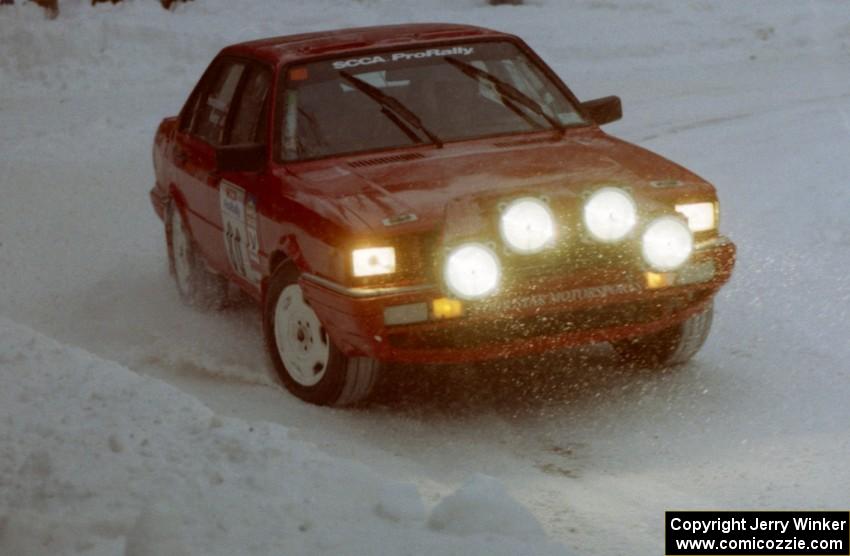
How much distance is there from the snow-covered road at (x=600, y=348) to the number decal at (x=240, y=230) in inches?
18.6

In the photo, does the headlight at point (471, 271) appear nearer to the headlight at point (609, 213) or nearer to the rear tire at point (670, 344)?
the headlight at point (609, 213)

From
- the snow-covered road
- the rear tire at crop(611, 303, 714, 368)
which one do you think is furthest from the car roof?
the rear tire at crop(611, 303, 714, 368)

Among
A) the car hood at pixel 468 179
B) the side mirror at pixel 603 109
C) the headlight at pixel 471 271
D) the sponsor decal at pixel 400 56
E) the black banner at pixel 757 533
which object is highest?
the sponsor decal at pixel 400 56

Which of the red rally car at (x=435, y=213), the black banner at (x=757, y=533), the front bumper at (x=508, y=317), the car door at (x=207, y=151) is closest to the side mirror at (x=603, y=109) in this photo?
the red rally car at (x=435, y=213)

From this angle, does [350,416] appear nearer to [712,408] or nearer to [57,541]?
[712,408]

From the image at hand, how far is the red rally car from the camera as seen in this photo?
6.38 m

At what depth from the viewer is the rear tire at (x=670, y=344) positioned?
7.19 metres

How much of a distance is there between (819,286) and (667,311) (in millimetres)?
2292

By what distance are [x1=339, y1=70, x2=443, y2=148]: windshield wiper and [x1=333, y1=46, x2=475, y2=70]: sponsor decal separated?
0.10 metres

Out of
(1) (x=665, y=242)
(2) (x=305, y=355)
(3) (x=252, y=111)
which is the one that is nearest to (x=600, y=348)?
(1) (x=665, y=242)

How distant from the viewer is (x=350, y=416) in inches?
271

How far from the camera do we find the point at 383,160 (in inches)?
284

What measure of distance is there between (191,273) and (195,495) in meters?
3.99

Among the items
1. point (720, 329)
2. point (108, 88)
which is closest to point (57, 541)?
point (720, 329)
